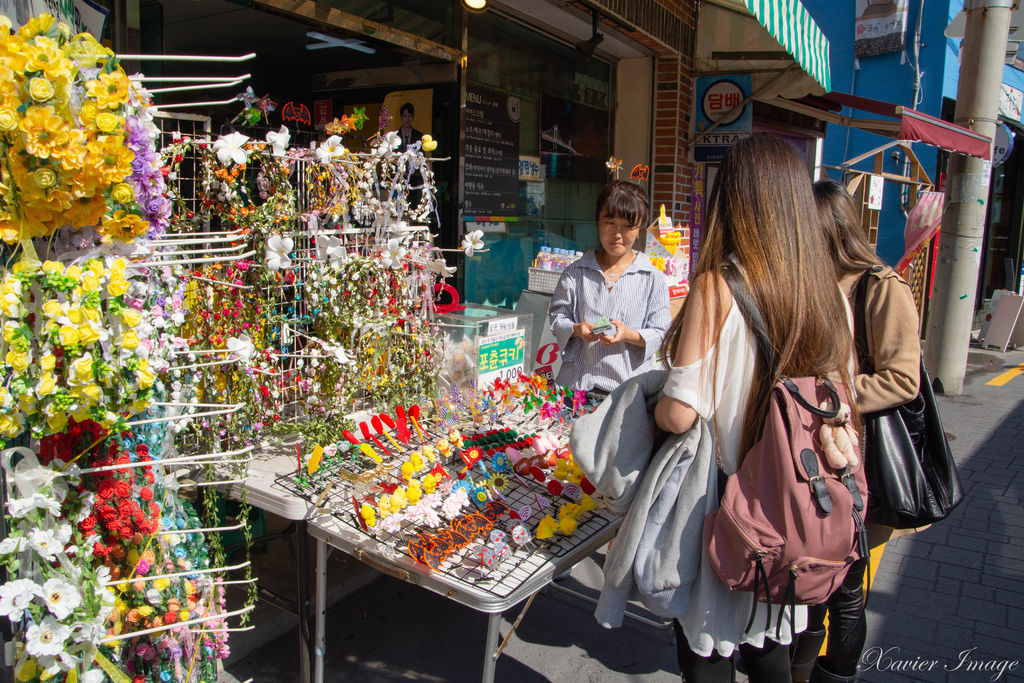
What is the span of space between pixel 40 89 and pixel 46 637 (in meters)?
1.13

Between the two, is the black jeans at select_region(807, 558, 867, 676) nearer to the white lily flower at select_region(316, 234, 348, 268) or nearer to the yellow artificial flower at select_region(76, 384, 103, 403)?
the white lily flower at select_region(316, 234, 348, 268)

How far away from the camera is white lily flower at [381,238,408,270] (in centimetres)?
250

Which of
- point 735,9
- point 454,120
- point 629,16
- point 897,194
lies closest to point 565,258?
point 454,120

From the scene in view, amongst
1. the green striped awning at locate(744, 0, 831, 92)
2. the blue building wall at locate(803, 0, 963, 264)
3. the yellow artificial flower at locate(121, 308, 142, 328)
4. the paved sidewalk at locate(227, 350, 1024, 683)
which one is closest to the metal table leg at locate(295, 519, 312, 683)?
the paved sidewalk at locate(227, 350, 1024, 683)

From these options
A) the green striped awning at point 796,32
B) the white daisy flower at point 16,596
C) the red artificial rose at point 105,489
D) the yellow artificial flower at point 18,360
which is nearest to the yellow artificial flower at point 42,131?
the yellow artificial flower at point 18,360

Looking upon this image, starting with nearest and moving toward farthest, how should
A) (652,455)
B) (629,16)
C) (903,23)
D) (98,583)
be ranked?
(98,583), (652,455), (629,16), (903,23)

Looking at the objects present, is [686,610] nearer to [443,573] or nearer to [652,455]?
[652,455]

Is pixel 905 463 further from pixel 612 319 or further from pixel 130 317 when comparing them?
pixel 130 317

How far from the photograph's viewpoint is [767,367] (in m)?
1.75

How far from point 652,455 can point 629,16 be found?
521 cm

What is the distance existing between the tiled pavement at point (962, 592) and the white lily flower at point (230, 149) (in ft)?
9.52

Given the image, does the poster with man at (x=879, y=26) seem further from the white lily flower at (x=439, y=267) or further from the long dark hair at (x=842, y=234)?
the white lily flower at (x=439, y=267)

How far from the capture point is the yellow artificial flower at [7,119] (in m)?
1.37

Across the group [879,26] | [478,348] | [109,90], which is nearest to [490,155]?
[478,348]
